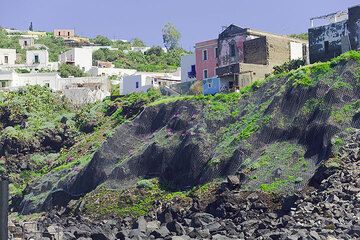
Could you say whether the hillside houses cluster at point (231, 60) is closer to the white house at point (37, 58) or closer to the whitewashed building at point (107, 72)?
the whitewashed building at point (107, 72)

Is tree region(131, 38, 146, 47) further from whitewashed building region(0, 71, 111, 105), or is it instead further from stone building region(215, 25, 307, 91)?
stone building region(215, 25, 307, 91)

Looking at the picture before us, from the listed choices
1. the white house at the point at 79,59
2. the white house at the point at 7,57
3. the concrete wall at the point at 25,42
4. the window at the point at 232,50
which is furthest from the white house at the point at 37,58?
the window at the point at 232,50

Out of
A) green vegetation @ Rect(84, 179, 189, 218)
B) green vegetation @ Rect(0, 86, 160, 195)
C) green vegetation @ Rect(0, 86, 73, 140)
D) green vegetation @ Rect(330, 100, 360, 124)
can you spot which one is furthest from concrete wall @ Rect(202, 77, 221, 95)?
green vegetation @ Rect(0, 86, 73, 140)

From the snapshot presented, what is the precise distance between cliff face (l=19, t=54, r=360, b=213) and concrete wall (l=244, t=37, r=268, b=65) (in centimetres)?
579

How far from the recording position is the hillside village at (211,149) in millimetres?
37688

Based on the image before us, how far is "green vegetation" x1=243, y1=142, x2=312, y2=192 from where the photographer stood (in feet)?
135

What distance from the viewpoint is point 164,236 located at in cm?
3584

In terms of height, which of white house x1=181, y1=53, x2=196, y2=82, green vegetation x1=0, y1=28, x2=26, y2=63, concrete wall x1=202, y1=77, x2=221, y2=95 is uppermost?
green vegetation x1=0, y1=28, x2=26, y2=63

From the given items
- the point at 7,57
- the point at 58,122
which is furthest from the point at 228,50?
the point at 7,57

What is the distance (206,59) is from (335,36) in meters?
14.1

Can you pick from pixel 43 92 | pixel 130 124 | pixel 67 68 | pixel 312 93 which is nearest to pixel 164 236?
pixel 312 93

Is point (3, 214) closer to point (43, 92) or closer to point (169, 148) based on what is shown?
point (169, 148)

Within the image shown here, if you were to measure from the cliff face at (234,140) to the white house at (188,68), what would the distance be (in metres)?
8.27

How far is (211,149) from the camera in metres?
48.9
